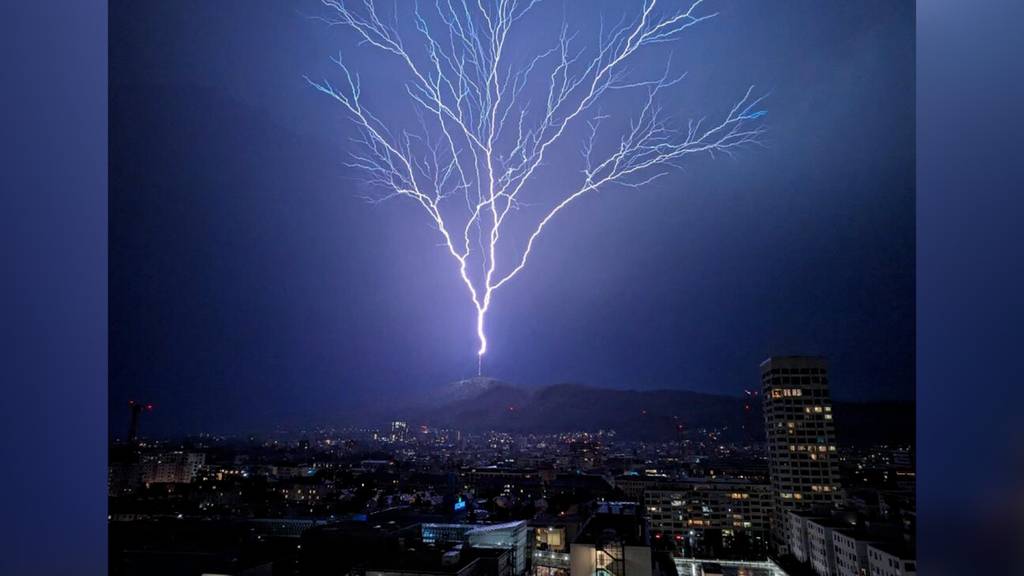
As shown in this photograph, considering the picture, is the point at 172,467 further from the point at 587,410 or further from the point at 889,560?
the point at 889,560

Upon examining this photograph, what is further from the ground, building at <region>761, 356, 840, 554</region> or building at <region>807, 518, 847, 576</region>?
building at <region>761, 356, 840, 554</region>

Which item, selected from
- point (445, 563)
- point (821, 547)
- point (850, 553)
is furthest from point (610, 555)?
point (821, 547)

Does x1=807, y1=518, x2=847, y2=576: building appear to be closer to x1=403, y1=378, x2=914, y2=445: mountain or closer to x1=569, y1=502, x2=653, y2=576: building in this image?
x1=403, y1=378, x2=914, y2=445: mountain

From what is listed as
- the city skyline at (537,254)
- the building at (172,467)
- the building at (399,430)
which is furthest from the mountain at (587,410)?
the building at (172,467)

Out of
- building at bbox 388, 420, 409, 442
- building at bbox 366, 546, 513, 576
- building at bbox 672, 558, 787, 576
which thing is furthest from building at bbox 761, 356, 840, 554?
building at bbox 388, 420, 409, 442
